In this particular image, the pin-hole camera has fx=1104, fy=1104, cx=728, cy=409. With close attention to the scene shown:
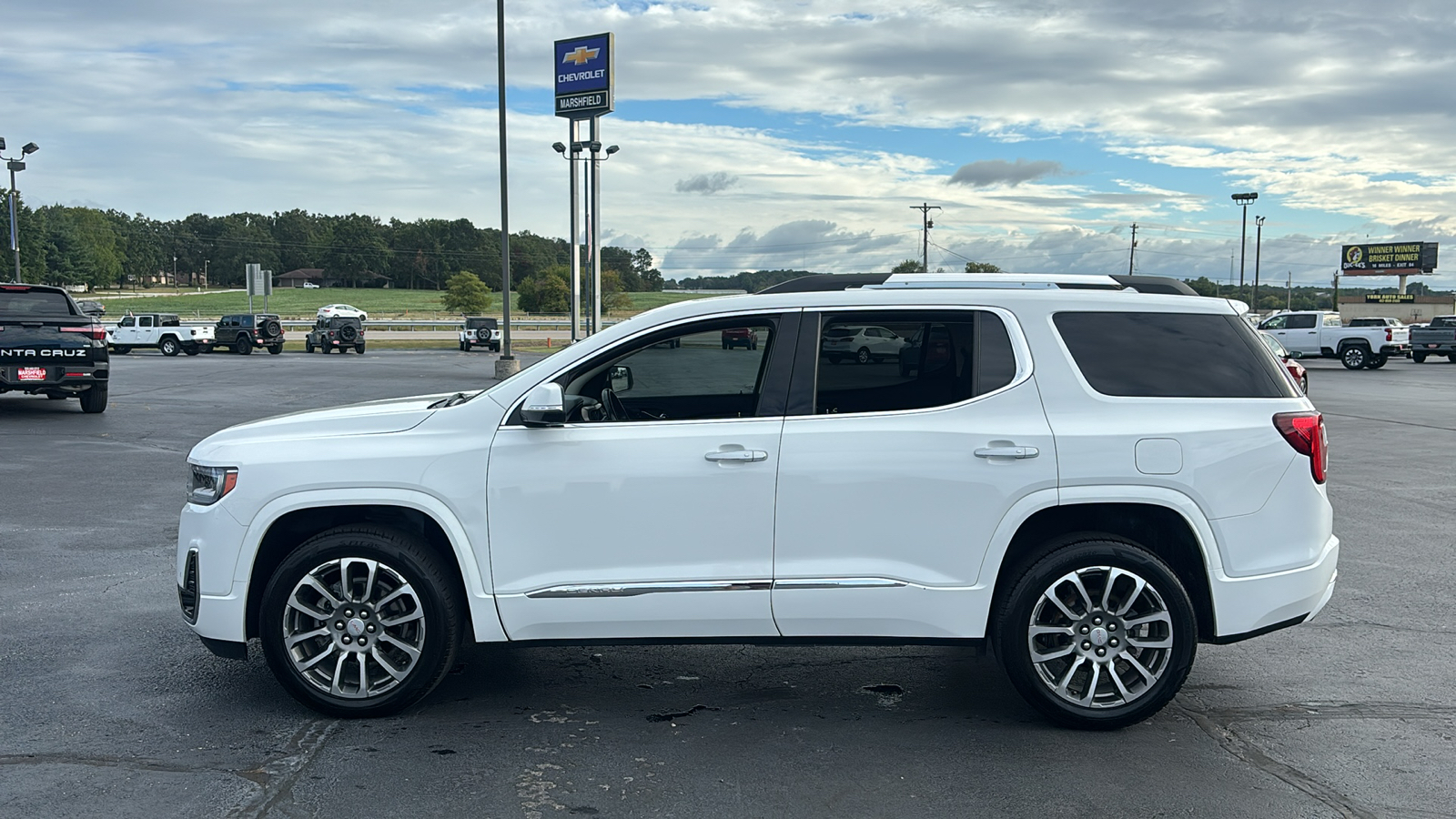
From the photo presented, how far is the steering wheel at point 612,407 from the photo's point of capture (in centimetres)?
486

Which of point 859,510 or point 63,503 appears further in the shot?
point 63,503

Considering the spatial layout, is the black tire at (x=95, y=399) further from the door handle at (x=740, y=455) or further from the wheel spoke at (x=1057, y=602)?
the wheel spoke at (x=1057, y=602)

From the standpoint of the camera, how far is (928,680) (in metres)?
5.22

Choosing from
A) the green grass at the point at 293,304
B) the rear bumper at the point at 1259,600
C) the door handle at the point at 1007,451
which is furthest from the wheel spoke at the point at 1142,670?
the green grass at the point at 293,304

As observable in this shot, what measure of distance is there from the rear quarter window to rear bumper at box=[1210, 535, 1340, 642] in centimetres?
76

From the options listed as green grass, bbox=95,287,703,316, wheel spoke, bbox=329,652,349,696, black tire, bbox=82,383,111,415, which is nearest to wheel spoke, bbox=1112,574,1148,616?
wheel spoke, bbox=329,652,349,696

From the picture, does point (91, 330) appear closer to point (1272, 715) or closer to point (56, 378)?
point (56, 378)

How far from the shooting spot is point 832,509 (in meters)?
4.44

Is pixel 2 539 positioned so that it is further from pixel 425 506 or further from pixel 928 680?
pixel 928 680

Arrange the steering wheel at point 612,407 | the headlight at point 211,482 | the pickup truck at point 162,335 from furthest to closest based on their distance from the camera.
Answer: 1. the pickup truck at point 162,335
2. the steering wheel at point 612,407
3. the headlight at point 211,482

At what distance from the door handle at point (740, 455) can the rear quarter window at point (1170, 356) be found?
1.40 meters

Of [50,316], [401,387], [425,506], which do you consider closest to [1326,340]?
[401,387]

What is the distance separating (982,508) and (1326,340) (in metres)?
37.6

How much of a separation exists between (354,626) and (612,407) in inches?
55.9
